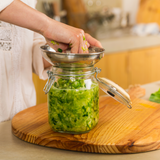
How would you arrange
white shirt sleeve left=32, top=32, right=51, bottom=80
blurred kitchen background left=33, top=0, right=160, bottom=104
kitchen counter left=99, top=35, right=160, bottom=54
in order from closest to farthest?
white shirt sleeve left=32, top=32, right=51, bottom=80 → kitchen counter left=99, top=35, right=160, bottom=54 → blurred kitchen background left=33, top=0, right=160, bottom=104

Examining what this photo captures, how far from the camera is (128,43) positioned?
2.79 metres

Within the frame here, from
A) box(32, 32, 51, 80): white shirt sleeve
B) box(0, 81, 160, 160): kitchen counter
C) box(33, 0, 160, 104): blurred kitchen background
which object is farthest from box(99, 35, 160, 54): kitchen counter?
box(0, 81, 160, 160): kitchen counter

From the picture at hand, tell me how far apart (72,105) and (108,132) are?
0.14m

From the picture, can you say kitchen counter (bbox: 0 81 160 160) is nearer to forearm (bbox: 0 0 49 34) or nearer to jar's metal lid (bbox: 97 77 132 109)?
jar's metal lid (bbox: 97 77 132 109)

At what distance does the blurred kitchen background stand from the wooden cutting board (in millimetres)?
1735

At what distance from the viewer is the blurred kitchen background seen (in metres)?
2.73

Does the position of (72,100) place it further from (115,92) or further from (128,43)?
(128,43)

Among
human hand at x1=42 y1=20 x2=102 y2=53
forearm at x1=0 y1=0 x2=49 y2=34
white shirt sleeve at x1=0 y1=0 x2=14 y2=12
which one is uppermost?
white shirt sleeve at x1=0 y1=0 x2=14 y2=12

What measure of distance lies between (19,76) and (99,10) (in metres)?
2.47

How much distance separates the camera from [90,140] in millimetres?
658

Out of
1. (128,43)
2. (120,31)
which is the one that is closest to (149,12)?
(120,31)

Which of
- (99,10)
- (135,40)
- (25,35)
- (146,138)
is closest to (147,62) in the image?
(135,40)

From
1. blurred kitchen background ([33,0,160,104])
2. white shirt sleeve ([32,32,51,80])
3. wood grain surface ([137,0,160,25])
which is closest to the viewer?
white shirt sleeve ([32,32,51,80])

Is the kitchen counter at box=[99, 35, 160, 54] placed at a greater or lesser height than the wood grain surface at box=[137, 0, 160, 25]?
lesser
